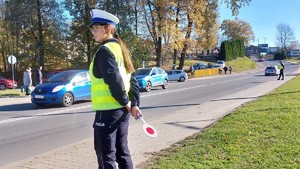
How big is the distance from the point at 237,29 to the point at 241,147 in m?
128

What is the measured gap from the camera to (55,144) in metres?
7.65

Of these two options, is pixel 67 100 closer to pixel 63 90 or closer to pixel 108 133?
pixel 63 90

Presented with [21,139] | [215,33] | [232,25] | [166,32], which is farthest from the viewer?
[232,25]

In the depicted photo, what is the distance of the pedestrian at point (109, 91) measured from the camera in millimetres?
3461

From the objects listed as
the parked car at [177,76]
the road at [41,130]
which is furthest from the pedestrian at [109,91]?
the parked car at [177,76]

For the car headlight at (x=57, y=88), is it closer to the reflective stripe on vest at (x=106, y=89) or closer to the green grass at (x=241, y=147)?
the green grass at (x=241, y=147)

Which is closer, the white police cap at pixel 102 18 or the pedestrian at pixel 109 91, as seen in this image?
the pedestrian at pixel 109 91

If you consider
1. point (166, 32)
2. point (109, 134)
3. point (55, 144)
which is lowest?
point (55, 144)

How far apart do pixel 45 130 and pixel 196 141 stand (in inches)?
175

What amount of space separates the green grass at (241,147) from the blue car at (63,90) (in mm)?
8313

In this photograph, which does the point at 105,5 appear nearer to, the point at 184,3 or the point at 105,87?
the point at 184,3

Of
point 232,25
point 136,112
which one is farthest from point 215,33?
point 136,112

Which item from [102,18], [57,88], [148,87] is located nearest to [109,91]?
[102,18]

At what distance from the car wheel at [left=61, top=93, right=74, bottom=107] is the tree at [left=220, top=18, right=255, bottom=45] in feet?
390
